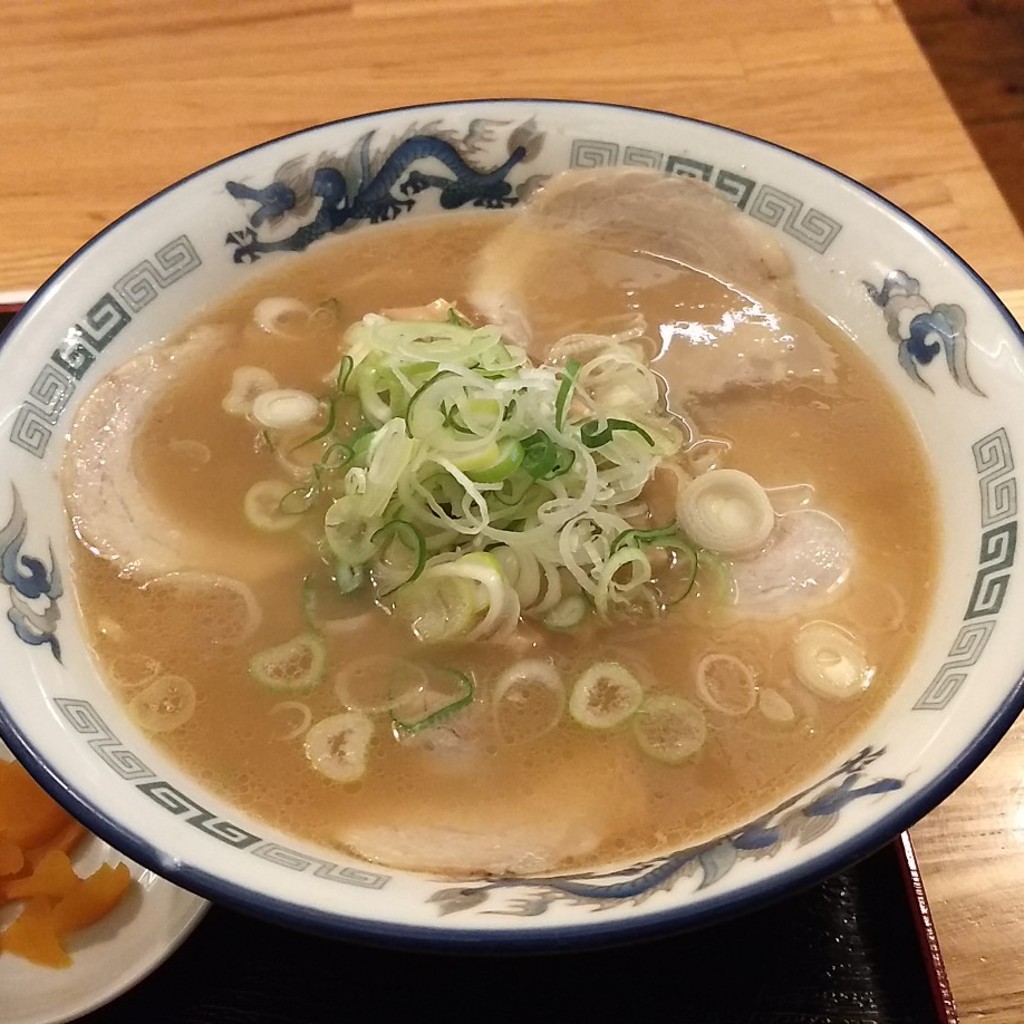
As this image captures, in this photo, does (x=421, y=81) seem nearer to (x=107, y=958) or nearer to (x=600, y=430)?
(x=600, y=430)

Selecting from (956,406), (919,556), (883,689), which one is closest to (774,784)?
(883,689)

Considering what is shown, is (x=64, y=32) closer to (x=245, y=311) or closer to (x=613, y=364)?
(x=245, y=311)

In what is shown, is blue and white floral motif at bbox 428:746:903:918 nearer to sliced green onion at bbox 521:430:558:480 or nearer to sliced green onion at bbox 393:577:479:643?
sliced green onion at bbox 393:577:479:643

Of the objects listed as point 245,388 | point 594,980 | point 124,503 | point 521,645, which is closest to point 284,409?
point 245,388

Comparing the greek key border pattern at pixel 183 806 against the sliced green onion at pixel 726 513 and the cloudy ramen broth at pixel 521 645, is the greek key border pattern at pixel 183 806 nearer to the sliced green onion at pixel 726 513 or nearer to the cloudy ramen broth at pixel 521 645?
the cloudy ramen broth at pixel 521 645

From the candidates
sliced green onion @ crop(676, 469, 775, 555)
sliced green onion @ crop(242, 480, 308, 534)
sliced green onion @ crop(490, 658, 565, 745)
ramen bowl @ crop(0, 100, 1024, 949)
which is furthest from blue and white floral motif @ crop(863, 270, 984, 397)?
sliced green onion @ crop(242, 480, 308, 534)
